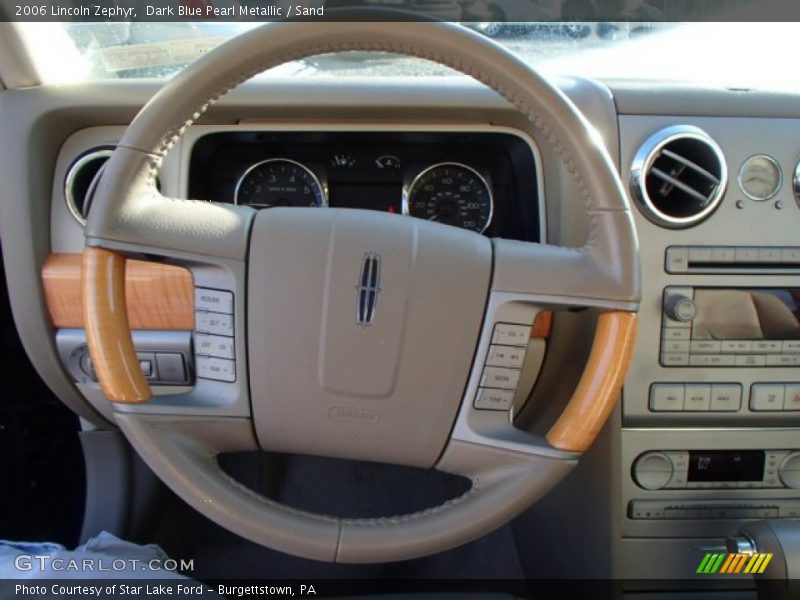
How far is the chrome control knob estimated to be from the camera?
3.82 ft

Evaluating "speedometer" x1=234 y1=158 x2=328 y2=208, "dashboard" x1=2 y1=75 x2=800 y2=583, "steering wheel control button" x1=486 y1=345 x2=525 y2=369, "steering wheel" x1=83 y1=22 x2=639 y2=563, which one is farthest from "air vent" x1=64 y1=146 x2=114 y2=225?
"steering wheel control button" x1=486 y1=345 x2=525 y2=369

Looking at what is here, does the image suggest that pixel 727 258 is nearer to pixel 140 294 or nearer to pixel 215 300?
pixel 215 300

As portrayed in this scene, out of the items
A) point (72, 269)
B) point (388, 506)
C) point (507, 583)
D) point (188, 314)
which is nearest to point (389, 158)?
point (188, 314)

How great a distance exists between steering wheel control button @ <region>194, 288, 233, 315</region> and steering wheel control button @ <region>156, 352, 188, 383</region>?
33cm

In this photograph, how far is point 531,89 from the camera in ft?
2.86

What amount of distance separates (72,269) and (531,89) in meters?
0.85

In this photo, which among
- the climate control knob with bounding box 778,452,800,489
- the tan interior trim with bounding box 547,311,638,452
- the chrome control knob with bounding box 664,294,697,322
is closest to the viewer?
the tan interior trim with bounding box 547,311,638,452

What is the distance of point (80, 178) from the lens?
129 cm

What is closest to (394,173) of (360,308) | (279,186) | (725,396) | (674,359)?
(279,186)

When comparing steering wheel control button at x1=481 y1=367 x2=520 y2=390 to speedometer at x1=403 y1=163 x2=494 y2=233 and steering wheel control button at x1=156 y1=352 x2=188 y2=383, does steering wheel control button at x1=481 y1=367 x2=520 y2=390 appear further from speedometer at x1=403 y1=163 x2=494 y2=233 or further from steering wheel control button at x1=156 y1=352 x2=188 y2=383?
steering wheel control button at x1=156 y1=352 x2=188 y2=383

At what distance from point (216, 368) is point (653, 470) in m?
0.80

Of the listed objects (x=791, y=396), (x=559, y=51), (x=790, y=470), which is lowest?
(x=790, y=470)

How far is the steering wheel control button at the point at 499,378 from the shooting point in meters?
0.93

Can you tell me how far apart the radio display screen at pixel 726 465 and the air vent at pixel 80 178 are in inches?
46.7
